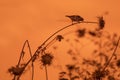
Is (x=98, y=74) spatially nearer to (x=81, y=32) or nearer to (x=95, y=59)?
(x=95, y=59)

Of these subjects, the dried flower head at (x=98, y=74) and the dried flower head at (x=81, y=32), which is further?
the dried flower head at (x=81, y=32)

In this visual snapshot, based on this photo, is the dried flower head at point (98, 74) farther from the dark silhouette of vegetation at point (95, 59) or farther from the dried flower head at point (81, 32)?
the dried flower head at point (81, 32)

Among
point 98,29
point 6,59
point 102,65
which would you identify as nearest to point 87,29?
point 98,29

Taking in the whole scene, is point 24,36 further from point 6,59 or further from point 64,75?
point 64,75

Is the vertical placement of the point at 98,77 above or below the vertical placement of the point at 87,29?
below

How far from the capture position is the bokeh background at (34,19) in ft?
7.22

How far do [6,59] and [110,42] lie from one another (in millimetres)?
656

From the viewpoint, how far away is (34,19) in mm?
2246

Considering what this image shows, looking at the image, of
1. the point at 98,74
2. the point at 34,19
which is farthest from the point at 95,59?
the point at 34,19

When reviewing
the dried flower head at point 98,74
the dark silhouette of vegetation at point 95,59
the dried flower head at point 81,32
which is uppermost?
the dried flower head at point 81,32

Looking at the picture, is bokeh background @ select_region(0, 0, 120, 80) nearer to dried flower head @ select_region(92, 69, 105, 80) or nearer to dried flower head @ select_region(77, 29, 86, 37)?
dried flower head @ select_region(77, 29, 86, 37)

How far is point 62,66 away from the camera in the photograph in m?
2.22

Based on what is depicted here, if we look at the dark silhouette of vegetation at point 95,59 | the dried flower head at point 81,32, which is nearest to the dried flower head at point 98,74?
the dark silhouette of vegetation at point 95,59

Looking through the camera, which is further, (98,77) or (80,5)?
(80,5)
